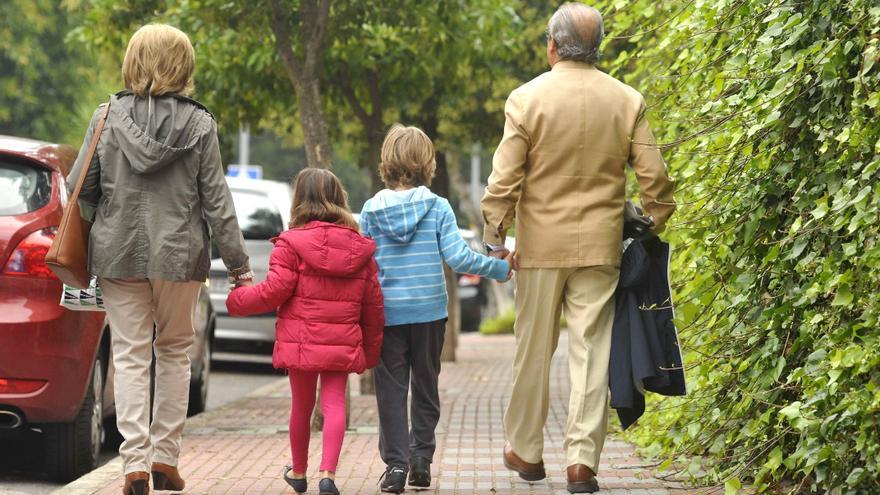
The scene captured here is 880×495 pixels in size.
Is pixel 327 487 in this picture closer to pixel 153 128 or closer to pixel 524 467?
pixel 524 467

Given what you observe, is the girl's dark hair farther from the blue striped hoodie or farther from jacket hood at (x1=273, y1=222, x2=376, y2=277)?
the blue striped hoodie

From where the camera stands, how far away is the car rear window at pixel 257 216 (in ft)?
47.8

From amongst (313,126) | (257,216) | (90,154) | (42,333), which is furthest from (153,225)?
(257,216)

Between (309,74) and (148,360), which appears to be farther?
(309,74)

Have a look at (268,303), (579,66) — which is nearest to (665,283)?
(579,66)

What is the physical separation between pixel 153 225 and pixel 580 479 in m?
2.02

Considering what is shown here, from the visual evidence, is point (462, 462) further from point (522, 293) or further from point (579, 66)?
point (579, 66)

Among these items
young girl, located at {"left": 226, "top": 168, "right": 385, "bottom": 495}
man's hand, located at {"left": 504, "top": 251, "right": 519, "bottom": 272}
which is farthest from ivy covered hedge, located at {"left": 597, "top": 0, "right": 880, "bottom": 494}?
young girl, located at {"left": 226, "top": 168, "right": 385, "bottom": 495}

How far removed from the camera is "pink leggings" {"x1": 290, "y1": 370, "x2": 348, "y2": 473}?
6.03 meters

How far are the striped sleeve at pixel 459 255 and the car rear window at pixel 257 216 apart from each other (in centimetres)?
836

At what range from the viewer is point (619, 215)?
241 inches

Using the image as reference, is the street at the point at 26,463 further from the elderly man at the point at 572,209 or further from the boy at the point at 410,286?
the elderly man at the point at 572,209

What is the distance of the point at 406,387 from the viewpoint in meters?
6.30

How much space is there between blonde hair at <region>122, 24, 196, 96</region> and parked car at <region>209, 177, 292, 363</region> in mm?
8156
